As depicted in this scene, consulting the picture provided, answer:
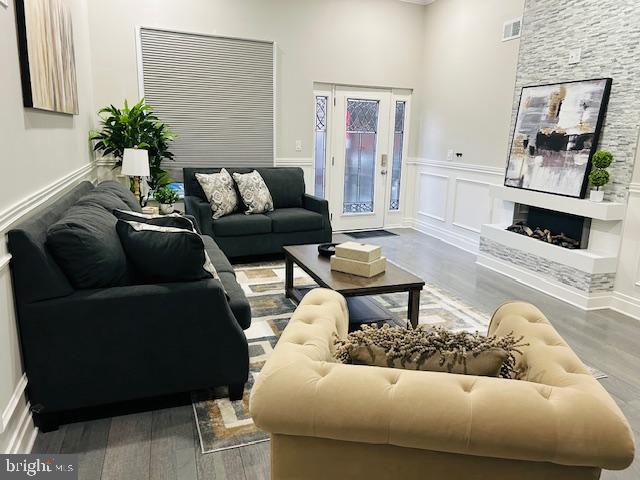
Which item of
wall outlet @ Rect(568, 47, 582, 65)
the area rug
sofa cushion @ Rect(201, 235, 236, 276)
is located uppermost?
wall outlet @ Rect(568, 47, 582, 65)

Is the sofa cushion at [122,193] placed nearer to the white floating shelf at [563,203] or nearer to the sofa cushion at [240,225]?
the sofa cushion at [240,225]

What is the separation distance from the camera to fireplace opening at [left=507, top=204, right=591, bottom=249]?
13.1 ft

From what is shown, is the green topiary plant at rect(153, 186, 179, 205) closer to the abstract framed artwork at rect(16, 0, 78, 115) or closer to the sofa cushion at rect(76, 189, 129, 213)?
the abstract framed artwork at rect(16, 0, 78, 115)

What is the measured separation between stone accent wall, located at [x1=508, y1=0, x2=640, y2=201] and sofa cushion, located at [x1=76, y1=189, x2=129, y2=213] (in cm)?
375

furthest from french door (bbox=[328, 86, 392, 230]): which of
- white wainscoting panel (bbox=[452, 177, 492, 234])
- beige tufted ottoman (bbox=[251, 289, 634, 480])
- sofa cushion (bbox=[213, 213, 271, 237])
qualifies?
beige tufted ottoman (bbox=[251, 289, 634, 480])

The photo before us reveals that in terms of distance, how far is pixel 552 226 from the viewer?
14.2 feet

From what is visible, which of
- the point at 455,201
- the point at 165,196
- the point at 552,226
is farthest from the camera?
the point at 455,201

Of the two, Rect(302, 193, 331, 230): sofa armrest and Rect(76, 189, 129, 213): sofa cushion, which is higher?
Rect(76, 189, 129, 213): sofa cushion

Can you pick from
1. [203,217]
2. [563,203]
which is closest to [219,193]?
[203,217]

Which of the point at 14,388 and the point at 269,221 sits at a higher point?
the point at 269,221

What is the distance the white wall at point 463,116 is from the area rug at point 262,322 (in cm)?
185

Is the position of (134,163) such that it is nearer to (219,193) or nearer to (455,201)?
(219,193)

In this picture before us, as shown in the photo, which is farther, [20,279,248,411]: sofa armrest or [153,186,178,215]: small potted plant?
[153,186,178,215]: small potted plant

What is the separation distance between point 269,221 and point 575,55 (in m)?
3.16
